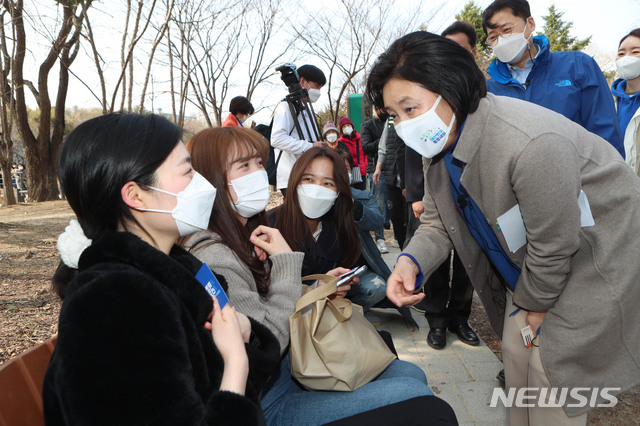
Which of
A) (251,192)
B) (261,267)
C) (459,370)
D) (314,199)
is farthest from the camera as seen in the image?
(459,370)

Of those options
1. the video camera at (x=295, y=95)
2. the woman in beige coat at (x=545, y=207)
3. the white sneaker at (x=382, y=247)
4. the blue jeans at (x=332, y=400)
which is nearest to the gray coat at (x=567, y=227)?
the woman in beige coat at (x=545, y=207)

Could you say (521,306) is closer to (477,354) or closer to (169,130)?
(169,130)

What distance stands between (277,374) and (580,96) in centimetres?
231

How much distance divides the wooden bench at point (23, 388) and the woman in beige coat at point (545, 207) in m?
1.40

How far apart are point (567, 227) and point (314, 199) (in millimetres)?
1554

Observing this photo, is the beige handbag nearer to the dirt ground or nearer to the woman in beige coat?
the woman in beige coat

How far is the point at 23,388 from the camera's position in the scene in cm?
A: 112

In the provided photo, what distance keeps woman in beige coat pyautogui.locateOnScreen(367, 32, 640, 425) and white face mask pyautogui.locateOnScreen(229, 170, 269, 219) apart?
Answer: 0.69 meters

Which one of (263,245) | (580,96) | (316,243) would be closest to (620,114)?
(580,96)

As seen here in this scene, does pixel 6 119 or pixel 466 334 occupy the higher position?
pixel 6 119

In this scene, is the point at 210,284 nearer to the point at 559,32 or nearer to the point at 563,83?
the point at 563,83

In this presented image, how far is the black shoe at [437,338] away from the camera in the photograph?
10.4 feet

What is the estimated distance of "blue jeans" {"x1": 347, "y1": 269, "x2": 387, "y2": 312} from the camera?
10.7 ft

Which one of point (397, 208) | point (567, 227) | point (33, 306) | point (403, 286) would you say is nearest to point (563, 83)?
point (567, 227)
